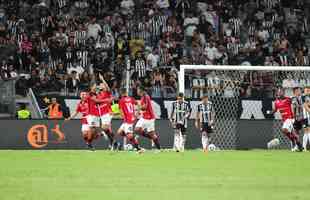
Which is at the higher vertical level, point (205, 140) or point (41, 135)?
point (41, 135)

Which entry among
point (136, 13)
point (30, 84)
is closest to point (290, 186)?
point (30, 84)

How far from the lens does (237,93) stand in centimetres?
3106

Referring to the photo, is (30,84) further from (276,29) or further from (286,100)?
(276,29)

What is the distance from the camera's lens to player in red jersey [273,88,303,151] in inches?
1115

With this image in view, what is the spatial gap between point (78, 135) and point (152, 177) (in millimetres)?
13495

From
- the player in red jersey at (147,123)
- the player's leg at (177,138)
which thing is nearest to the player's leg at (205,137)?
the player's leg at (177,138)

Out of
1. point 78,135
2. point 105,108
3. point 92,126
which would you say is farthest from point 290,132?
point 78,135

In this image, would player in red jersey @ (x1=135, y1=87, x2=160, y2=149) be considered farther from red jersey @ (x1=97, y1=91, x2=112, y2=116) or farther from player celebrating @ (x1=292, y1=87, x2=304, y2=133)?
player celebrating @ (x1=292, y1=87, x2=304, y2=133)

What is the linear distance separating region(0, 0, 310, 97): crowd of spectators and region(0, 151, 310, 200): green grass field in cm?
908

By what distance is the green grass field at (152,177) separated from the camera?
512 inches

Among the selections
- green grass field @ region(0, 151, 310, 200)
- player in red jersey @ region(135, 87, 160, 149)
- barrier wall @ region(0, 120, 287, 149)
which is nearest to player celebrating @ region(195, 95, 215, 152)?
barrier wall @ region(0, 120, 287, 149)

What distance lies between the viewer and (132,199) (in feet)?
40.3

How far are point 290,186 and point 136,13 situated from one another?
2316cm

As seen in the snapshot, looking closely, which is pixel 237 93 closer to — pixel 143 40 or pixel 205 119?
pixel 205 119
